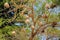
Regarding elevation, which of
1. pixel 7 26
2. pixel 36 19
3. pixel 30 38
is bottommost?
pixel 7 26

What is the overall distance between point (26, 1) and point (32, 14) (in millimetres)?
175

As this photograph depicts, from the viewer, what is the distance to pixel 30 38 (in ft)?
4.42

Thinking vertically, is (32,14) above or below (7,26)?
above

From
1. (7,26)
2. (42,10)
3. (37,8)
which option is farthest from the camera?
(7,26)

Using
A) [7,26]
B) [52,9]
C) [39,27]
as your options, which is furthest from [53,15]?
[7,26]

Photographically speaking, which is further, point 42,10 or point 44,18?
point 42,10

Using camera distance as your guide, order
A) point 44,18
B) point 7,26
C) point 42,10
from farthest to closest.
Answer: point 7,26 → point 42,10 → point 44,18

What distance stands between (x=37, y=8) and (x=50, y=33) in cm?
31

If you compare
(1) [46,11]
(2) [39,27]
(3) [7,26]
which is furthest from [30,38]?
(3) [7,26]

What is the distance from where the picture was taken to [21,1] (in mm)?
1388

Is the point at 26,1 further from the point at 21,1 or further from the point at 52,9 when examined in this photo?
the point at 52,9

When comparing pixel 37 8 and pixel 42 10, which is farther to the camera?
pixel 37 8

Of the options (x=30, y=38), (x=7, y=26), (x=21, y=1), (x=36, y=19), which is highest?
(x=21, y=1)

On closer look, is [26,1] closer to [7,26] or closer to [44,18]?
[44,18]
